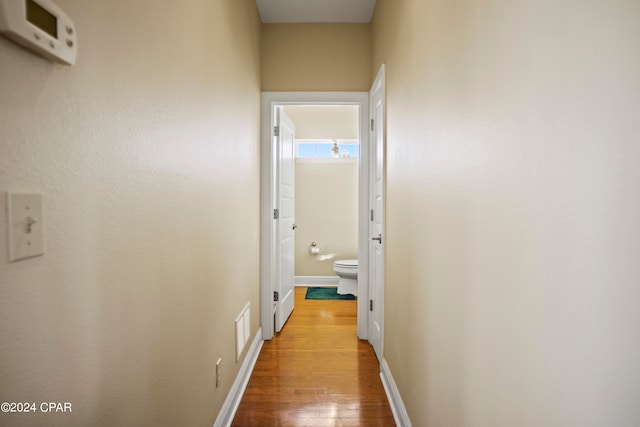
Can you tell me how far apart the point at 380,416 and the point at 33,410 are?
1.86 metres

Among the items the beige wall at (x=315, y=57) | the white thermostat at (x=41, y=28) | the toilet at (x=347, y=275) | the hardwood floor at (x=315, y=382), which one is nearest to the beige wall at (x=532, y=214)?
the hardwood floor at (x=315, y=382)

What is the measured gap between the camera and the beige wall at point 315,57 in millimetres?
3170

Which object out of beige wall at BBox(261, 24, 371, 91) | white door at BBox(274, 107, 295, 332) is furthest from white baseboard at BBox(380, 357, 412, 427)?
beige wall at BBox(261, 24, 371, 91)

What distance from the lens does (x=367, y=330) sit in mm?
3211

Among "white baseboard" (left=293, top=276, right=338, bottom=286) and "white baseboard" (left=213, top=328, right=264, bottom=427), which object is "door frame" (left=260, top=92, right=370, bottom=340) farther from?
"white baseboard" (left=293, top=276, right=338, bottom=286)

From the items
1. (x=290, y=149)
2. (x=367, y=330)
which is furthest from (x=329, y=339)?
(x=290, y=149)

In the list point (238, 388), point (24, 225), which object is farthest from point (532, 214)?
point (238, 388)

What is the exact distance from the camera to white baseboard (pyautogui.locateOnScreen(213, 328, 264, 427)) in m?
1.93

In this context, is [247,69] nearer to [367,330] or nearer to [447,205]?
[447,205]

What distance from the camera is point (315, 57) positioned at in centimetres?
318

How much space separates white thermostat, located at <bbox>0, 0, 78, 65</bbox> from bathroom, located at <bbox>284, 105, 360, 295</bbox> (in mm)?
4373

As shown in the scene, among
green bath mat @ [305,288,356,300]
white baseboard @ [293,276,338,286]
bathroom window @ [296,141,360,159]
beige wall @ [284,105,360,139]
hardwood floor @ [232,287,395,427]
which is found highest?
beige wall @ [284,105,360,139]

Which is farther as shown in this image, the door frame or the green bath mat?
the green bath mat

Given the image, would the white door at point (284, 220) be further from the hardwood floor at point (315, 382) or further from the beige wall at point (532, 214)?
the beige wall at point (532, 214)
